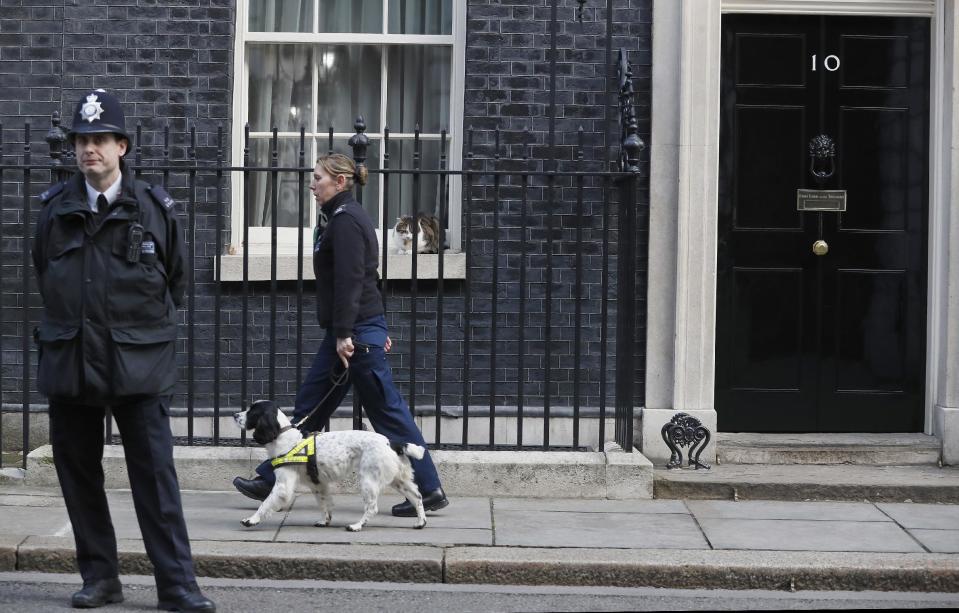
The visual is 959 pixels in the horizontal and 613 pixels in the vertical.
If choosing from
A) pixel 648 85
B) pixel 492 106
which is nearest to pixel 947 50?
pixel 648 85

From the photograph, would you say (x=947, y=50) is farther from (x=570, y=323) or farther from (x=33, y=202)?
(x=33, y=202)

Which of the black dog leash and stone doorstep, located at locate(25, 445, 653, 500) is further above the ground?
the black dog leash

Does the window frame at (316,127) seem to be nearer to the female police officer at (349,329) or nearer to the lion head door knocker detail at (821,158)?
the female police officer at (349,329)

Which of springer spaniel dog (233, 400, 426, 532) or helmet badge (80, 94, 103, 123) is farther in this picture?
springer spaniel dog (233, 400, 426, 532)

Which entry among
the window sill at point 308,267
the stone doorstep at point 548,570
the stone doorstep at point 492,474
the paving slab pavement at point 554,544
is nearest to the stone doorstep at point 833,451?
the paving slab pavement at point 554,544

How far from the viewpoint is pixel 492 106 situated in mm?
8961

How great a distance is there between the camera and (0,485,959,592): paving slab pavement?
6.32m

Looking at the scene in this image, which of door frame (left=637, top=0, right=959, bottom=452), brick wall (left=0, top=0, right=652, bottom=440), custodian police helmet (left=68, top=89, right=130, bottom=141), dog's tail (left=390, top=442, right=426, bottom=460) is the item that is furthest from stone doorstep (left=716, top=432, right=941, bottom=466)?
custodian police helmet (left=68, top=89, right=130, bottom=141)

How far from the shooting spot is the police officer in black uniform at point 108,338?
5.33 m

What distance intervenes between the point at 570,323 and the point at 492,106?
1473mm

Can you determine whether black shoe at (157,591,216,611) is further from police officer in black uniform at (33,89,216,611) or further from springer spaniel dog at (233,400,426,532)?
springer spaniel dog at (233,400,426,532)

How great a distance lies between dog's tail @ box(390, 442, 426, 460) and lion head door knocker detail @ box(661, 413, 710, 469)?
7.10 feet

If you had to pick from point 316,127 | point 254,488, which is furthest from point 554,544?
point 316,127

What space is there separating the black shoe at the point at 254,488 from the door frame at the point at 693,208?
2.70 metres
